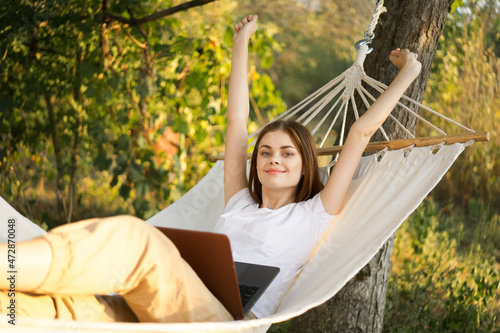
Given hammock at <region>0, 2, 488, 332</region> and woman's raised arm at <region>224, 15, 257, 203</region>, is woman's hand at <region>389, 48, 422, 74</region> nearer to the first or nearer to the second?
hammock at <region>0, 2, 488, 332</region>

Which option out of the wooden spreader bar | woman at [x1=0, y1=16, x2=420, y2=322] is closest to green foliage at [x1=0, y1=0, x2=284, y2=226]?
woman at [x1=0, y1=16, x2=420, y2=322]

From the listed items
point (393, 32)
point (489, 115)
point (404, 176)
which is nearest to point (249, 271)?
point (404, 176)

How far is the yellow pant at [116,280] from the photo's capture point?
1063mm

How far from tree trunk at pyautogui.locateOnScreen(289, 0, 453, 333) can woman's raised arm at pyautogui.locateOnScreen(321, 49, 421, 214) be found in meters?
0.28

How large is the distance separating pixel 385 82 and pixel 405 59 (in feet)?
0.79

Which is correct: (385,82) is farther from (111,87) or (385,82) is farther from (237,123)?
(111,87)

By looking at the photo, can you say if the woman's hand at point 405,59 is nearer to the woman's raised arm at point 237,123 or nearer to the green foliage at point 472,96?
the woman's raised arm at point 237,123

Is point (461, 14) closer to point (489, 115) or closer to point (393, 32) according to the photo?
point (489, 115)

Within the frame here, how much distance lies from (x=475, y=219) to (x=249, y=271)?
2.83m

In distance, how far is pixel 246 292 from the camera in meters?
1.42

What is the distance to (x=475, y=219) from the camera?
385cm

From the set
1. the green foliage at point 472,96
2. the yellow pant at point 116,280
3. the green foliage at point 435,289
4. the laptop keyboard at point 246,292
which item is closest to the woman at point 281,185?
the laptop keyboard at point 246,292

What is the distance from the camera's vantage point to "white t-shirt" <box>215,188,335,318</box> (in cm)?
162

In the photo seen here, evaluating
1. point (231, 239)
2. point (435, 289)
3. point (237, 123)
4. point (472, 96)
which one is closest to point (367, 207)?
point (231, 239)
